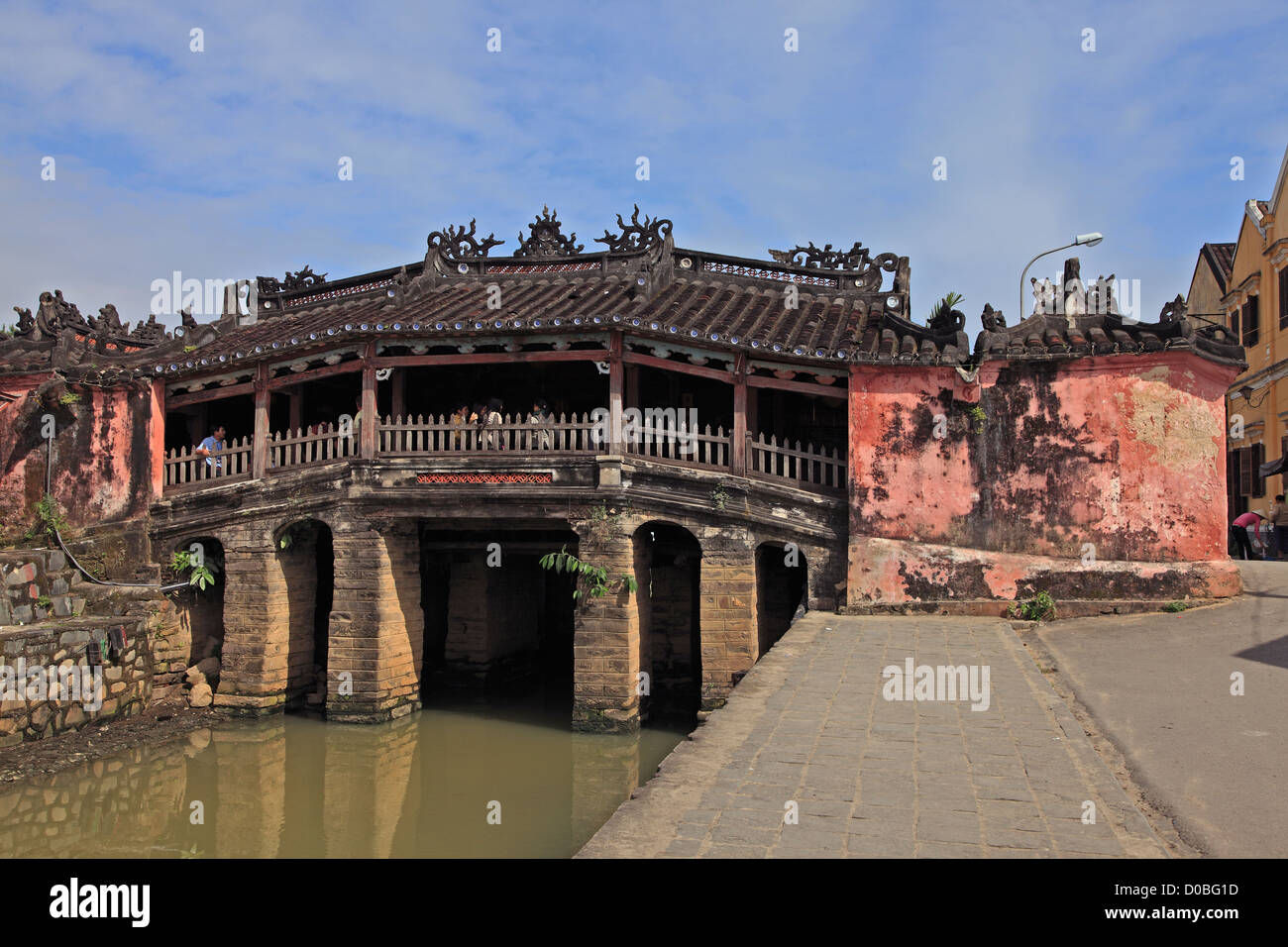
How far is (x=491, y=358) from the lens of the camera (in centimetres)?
1388

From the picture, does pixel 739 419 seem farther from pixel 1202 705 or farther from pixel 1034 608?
pixel 1202 705

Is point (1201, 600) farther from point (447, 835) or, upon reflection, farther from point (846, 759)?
point (447, 835)

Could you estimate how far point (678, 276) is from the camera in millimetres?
16500

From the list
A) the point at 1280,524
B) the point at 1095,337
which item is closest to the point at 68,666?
the point at 1095,337

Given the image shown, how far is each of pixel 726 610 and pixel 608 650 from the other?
69.6 inches

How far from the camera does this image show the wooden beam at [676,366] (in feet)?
43.2

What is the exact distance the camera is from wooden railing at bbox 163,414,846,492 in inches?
520

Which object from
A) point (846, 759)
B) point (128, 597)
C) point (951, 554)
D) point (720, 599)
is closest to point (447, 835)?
point (720, 599)

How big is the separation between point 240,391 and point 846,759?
41.8 ft

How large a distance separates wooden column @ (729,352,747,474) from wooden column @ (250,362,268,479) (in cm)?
770

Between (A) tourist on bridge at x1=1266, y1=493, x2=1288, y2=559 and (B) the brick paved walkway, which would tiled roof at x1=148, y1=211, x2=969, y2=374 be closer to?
(B) the brick paved walkway

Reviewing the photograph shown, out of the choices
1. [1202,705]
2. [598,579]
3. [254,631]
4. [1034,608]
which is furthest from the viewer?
[254,631]

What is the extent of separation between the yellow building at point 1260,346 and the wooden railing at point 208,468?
22.6 metres

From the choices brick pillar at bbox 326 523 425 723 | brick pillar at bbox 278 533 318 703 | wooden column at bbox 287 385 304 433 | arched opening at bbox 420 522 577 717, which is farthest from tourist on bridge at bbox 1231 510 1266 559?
wooden column at bbox 287 385 304 433
